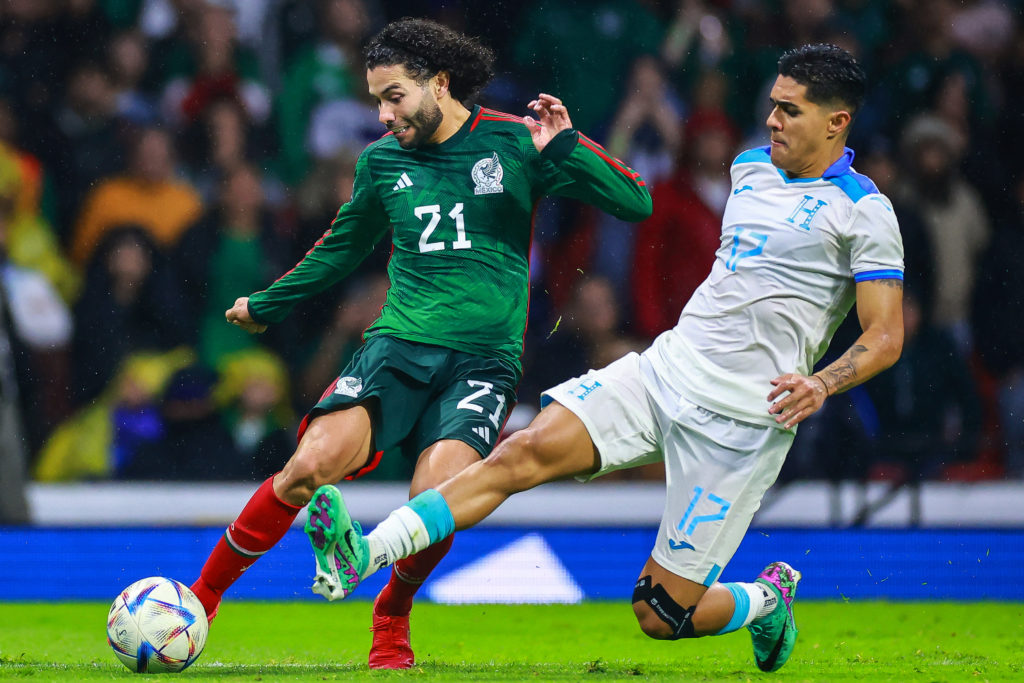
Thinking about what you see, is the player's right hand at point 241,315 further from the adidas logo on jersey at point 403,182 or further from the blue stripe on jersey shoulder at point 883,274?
the blue stripe on jersey shoulder at point 883,274

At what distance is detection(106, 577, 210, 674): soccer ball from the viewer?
13.5 feet

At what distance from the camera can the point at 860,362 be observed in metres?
3.94

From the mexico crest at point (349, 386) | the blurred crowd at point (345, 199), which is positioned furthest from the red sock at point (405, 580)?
the blurred crowd at point (345, 199)

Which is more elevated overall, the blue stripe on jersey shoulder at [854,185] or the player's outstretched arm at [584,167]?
the blue stripe on jersey shoulder at [854,185]

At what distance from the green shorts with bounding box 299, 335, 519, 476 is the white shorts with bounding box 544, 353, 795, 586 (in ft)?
1.19

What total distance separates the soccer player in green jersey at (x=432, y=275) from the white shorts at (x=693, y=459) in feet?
1.53

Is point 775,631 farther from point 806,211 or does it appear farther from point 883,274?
point 806,211

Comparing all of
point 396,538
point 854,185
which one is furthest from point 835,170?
point 396,538

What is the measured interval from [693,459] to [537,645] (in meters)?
1.66

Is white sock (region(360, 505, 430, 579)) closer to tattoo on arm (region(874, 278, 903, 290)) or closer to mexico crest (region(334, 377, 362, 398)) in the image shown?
mexico crest (region(334, 377, 362, 398))

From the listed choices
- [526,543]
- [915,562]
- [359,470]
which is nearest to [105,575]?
[526,543]

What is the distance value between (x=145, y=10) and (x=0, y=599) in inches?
160

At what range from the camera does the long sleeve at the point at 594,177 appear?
4402mm

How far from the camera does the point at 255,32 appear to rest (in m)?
9.07
